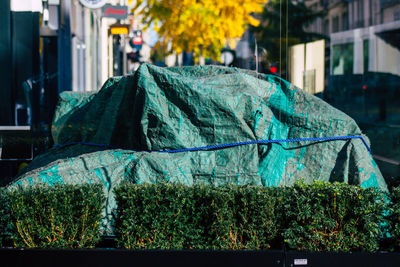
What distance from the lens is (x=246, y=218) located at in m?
4.37

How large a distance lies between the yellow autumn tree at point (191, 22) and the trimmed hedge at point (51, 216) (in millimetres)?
5067

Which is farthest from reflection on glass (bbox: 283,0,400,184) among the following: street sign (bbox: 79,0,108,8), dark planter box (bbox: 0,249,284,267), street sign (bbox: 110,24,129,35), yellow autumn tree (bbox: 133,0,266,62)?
street sign (bbox: 110,24,129,35)

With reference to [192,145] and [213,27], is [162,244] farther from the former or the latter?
[213,27]

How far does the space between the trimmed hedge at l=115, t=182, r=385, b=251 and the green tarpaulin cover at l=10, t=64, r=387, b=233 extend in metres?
0.86

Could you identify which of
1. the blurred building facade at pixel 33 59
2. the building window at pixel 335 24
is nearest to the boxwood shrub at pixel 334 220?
the building window at pixel 335 24

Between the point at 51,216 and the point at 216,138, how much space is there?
1.86 metres

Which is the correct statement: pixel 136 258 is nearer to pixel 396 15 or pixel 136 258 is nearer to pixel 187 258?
pixel 187 258

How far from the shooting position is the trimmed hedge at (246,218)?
4.33 metres

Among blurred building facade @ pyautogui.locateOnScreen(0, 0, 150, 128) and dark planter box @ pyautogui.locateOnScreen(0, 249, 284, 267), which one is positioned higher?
blurred building facade @ pyautogui.locateOnScreen(0, 0, 150, 128)

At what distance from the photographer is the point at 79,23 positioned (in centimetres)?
1602

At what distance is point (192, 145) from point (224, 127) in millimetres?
349

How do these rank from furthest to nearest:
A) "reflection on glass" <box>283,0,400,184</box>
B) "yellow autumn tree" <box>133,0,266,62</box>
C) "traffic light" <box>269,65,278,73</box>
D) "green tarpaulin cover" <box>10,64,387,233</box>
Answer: "yellow autumn tree" <box>133,0,266,62</box>
"reflection on glass" <box>283,0,400,184</box>
"traffic light" <box>269,65,278,73</box>
"green tarpaulin cover" <box>10,64,387,233</box>

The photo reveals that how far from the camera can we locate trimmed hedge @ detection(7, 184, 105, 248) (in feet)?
14.3

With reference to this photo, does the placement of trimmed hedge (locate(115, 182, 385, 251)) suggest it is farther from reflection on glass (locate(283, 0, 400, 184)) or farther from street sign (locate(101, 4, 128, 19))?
street sign (locate(101, 4, 128, 19))
